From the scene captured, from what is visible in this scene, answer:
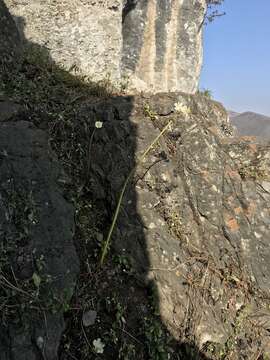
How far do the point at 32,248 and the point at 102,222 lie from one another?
0.90m

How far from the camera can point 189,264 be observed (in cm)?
383

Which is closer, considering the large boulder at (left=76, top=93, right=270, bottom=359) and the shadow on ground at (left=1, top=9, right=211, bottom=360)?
the shadow on ground at (left=1, top=9, right=211, bottom=360)

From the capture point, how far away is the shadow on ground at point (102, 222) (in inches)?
130

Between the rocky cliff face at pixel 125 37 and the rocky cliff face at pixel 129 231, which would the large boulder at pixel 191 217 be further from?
the rocky cliff face at pixel 125 37

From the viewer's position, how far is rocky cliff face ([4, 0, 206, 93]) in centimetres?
814

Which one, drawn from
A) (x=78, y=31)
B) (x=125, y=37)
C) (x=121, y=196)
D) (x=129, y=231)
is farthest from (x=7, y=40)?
(x=125, y=37)

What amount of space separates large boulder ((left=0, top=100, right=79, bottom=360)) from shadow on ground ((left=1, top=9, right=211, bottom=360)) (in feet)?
0.80

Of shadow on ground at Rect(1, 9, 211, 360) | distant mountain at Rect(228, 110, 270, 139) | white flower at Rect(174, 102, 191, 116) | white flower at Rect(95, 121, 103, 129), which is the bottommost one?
distant mountain at Rect(228, 110, 270, 139)

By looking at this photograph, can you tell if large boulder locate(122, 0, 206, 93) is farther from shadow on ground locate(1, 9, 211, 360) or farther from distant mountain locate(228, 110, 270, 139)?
distant mountain locate(228, 110, 270, 139)

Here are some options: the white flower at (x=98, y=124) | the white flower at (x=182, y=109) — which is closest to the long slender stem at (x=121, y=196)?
the white flower at (x=182, y=109)

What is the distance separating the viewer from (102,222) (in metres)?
3.97

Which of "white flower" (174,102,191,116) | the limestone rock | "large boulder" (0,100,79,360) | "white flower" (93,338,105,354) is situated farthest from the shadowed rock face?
"white flower" (93,338,105,354)

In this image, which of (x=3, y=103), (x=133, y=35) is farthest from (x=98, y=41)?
(x=3, y=103)

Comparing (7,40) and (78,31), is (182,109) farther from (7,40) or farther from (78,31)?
(78,31)
